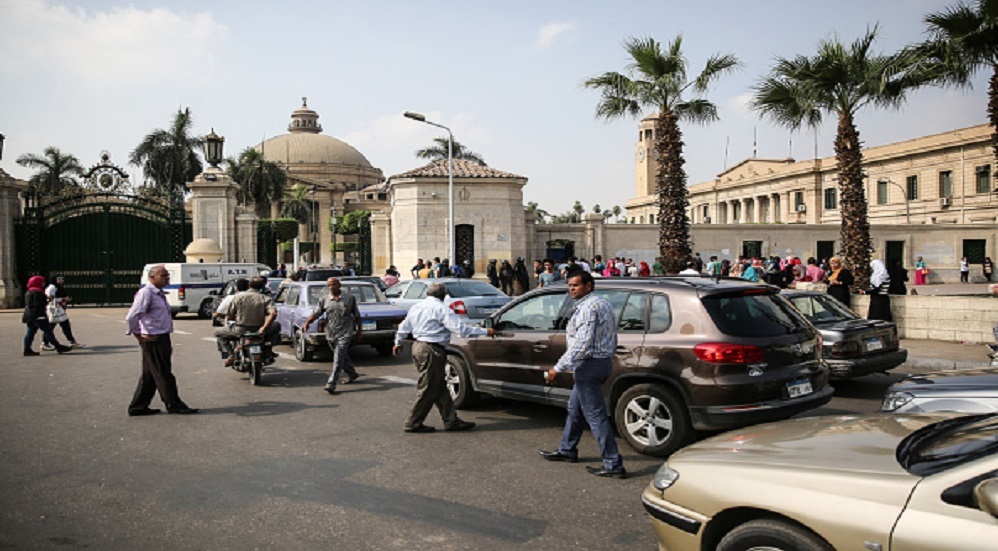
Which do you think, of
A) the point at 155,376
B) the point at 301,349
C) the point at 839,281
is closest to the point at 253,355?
the point at 155,376

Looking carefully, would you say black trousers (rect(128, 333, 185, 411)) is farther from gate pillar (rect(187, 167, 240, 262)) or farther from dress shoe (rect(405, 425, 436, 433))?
gate pillar (rect(187, 167, 240, 262))

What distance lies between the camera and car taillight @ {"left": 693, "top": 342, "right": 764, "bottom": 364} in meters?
5.86

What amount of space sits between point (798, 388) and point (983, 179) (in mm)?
50784

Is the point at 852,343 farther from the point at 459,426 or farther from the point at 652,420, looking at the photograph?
the point at 459,426

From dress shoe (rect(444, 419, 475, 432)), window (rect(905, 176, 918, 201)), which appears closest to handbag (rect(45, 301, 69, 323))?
dress shoe (rect(444, 419, 475, 432))

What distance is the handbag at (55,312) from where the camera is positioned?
45.0 feet

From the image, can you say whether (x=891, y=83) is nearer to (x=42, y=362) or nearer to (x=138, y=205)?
(x=42, y=362)

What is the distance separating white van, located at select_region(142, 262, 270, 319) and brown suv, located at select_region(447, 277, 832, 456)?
16737mm

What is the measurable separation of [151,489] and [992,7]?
15890 mm

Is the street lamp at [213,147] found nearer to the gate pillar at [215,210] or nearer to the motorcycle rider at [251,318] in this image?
the gate pillar at [215,210]

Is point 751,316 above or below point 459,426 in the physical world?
above

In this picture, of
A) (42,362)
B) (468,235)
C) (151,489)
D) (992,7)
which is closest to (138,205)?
(468,235)

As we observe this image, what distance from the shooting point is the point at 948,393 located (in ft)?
19.3

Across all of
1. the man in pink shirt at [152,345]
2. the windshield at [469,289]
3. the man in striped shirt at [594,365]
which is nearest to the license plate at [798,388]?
the man in striped shirt at [594,365]
